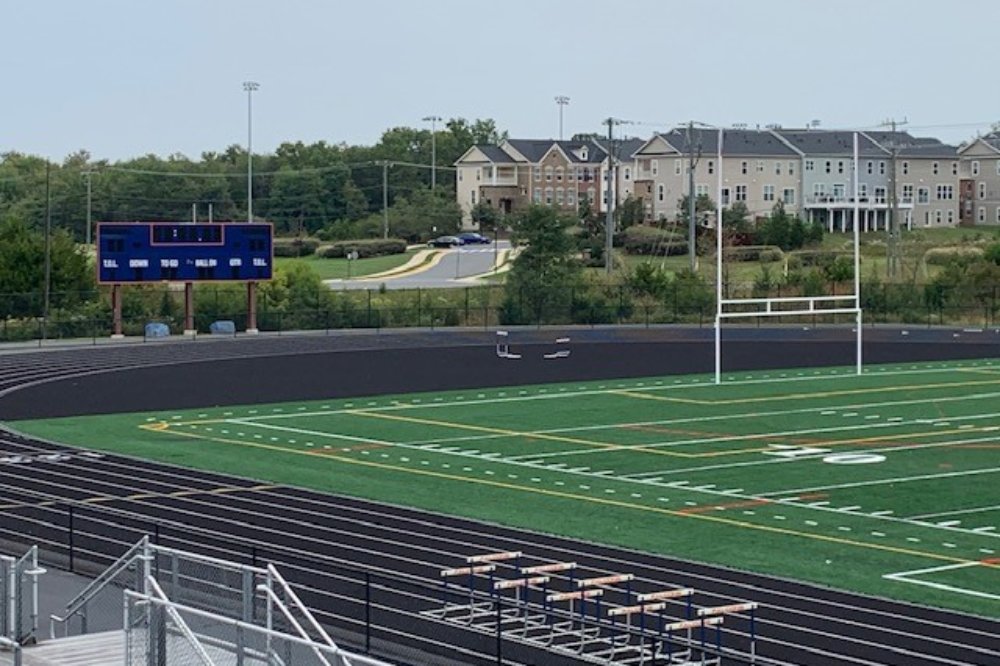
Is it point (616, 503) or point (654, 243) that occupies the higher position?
point (654, 243)

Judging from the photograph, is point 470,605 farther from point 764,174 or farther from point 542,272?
point 764,174

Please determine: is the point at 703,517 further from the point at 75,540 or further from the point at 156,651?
the point at 156,651

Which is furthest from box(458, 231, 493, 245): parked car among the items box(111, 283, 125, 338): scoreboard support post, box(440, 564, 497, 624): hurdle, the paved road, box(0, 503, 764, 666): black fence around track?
box(440, 564, 497, 624): hurdle

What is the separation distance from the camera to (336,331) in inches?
2840

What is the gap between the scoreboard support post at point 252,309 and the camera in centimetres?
6881

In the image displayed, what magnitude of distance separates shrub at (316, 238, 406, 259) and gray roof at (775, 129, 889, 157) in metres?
24.5

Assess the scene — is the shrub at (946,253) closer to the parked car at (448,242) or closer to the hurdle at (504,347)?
the hurdle at (504,347)

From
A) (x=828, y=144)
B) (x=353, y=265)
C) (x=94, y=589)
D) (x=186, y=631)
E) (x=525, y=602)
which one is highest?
(x=828, y=144)

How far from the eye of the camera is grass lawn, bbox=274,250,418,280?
105856 mm

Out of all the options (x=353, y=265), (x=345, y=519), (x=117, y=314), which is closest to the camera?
(x=345, y=519)

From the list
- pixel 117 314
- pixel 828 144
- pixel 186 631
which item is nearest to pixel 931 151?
pixel 828 144

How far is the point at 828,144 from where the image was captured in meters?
118

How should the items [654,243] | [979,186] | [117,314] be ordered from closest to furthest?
[117,314]
[654,243]
[979,186]

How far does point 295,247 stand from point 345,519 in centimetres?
9188
